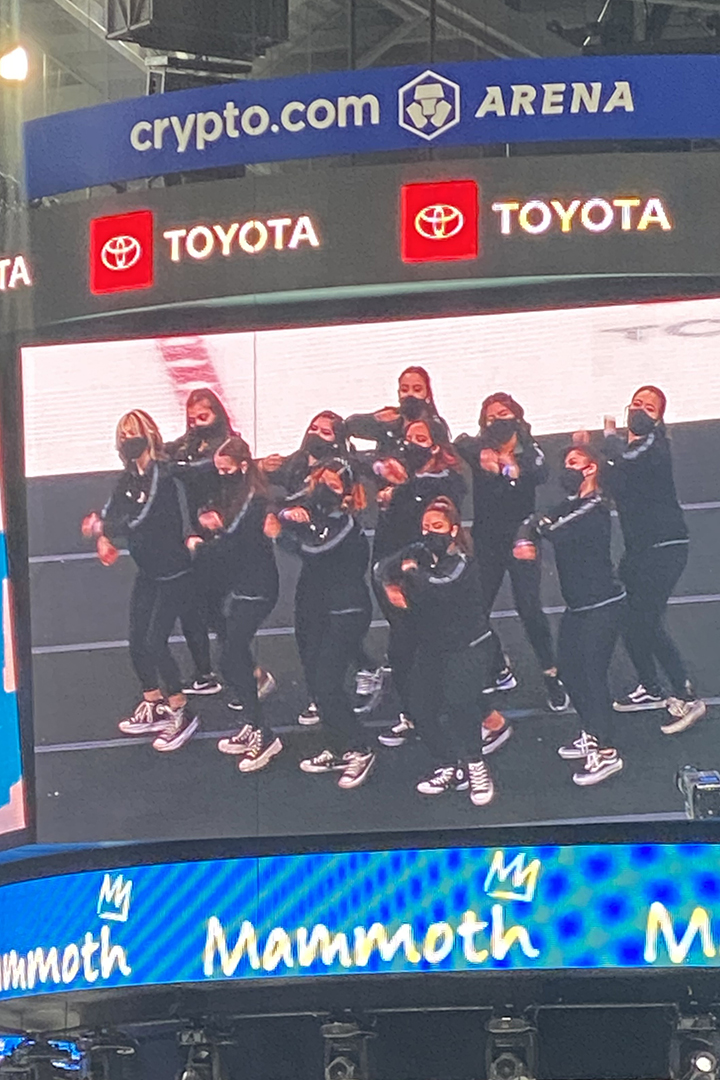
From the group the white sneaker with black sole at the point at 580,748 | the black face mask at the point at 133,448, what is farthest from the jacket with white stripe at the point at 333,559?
the white sneaker with black sole at the point at 580,748

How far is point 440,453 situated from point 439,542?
0.38 m

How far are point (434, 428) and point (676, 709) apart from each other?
1551 mm

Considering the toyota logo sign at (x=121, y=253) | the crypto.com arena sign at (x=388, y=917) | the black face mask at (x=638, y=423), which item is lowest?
the crypto.com arena sign at (x=388, y=917)

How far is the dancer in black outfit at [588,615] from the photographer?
9523 millimetres

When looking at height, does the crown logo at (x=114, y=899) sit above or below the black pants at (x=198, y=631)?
below

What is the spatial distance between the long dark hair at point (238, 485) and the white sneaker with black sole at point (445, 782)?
4.54 feet

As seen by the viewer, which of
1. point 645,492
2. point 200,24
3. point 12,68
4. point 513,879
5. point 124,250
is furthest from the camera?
point 12,68

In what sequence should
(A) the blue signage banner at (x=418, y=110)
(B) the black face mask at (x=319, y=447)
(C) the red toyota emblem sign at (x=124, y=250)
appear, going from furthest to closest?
1. (C) the red toyota emblem sign at (x=124, y=250)
2. (A) the blue signage banner at (x=418, y=110)
3. (B) the black face mask at (x=319, y=447)

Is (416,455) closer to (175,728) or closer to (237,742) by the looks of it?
(237,742)

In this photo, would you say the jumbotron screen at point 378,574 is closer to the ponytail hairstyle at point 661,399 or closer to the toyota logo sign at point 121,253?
the ponytail hairstyle at point 661,399

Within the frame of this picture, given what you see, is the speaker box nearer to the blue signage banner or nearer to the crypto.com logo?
the blue signage banner

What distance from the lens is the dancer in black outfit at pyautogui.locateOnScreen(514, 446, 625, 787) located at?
9523 mm

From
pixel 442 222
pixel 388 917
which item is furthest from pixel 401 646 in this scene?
pixel 442 222

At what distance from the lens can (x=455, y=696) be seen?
9.59 m
